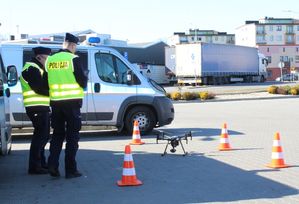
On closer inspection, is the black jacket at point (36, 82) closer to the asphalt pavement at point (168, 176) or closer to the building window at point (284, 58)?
the asphalt pavement at point (168, 176)

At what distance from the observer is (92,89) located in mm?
13102

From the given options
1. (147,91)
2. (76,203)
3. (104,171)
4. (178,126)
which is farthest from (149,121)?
(76,203)

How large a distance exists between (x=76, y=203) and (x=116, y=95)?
699cm

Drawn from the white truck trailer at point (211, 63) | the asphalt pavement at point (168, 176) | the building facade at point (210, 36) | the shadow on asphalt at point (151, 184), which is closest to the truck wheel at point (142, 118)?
the asphalt pavement at point (168, 176)

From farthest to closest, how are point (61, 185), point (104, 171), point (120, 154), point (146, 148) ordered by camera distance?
point (146, 148)
point (120, 154)
point (104, 171)
point (61, 185)

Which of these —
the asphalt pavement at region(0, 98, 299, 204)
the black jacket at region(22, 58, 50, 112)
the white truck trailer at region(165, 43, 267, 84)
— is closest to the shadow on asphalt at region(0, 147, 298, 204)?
the asphalt pavement at region(0, 98, 299, 204)

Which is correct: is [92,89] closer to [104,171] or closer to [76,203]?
[104,171]

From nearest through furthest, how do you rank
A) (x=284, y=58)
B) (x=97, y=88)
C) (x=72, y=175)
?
(x=72, y=175) < (x=97, y=88) < (x=284, y=58)

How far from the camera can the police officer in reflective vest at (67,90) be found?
301 inches

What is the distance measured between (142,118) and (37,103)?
5.55m

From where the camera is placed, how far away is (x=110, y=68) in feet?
44.0

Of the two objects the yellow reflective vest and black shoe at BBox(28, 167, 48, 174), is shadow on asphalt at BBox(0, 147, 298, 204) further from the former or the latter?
the yellow reflective vest

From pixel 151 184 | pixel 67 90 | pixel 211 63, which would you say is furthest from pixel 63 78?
pixel 211 63

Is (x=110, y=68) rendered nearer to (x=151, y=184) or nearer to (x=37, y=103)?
(x=37, y=103)
